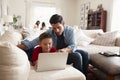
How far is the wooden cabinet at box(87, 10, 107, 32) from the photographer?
5297 mm

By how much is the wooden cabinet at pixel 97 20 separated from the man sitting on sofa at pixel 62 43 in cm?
341

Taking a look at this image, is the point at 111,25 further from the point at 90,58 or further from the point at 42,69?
the point at 42,69

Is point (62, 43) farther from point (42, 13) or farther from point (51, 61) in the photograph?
point (42, 13)

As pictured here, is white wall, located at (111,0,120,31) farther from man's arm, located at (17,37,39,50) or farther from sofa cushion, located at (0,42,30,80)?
sofa cushion, located at (0,42,30,80)

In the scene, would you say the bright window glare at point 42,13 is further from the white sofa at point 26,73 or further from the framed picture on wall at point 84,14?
the white sofa at point 26,73

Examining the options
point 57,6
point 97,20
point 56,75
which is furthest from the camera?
point 57,6

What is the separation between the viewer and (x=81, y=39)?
3.67 m

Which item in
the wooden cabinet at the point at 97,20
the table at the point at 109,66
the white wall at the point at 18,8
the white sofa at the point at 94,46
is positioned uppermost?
the white wall at the point at 18,8

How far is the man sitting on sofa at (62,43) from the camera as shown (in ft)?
6.22

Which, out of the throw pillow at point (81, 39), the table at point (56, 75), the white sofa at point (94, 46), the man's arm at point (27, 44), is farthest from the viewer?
the throw pillow at point (81, 39)

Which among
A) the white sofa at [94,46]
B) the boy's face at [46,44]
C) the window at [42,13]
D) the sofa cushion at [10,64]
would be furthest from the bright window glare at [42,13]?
the sofa cushion at [10,64]

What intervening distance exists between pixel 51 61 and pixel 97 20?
14.3ft

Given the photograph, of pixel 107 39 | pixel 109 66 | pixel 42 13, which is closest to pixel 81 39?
pixel 107 39

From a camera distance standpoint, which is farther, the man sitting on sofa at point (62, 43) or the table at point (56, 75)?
the man sitting on sofa at point (62, 43)
